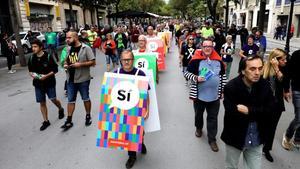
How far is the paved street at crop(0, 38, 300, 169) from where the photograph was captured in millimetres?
4016

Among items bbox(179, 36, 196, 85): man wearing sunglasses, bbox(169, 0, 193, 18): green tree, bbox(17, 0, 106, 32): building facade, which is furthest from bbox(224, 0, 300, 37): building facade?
bbox(17, 0, 106, 32): building facade

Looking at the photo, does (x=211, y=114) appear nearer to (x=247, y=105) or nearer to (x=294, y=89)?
(x=294, y=89)

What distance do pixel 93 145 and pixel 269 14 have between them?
124 ft

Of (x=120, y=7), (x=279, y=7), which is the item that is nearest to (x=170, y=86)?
(x=279, y=7)

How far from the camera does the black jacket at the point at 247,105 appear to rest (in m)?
2.69

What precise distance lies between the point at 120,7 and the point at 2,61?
117 feet

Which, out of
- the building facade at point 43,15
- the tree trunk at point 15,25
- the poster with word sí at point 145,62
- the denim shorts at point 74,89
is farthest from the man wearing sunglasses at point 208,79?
the building facade at point 43,15

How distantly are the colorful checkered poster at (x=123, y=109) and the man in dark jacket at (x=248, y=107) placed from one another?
1103 mm

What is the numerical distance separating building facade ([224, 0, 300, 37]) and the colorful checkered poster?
23.0m

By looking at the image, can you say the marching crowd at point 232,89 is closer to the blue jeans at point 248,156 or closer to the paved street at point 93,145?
the blue jeans at point 248,156

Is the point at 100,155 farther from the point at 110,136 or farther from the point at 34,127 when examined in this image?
the point at 34,127

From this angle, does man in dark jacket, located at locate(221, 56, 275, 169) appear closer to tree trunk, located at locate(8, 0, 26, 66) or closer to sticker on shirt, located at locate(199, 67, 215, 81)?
sticker on shirt, located at locate(199, 67, 215, 81)

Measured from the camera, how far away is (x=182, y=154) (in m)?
4.25

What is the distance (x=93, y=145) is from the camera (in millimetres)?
4676
